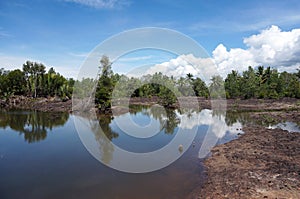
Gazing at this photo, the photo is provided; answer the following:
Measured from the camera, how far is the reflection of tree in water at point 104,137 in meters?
12.4

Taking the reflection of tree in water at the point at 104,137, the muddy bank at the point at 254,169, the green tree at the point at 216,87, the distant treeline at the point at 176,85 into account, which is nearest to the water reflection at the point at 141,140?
the reflection of tree in water at the point at 104,137

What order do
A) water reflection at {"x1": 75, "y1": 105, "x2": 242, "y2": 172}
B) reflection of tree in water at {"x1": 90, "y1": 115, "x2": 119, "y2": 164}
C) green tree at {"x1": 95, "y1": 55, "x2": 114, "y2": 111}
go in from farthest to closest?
green tree at {"x1": 95, "y1": 55, "x2": 114, "y2": 111}, reflection of tree in water at {"x1": 90, "y1": 115, "x2": 119, "y2": 164}, water reflection at {"x1": 75, "y1": 105, "x2": 242, "y2": 172}

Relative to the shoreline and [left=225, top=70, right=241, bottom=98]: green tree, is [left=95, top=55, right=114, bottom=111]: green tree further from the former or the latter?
[left=225, top=70, right=241, bottom=98]: green tree

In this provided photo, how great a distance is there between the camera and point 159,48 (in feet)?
42.4

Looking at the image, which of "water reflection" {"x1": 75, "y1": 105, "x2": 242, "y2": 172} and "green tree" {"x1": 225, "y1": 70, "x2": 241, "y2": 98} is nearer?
"water reflection" {"x1": 75, "y1": 105, "x2": 242, "y2": 172}

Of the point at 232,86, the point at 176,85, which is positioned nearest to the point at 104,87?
the point at 176,85

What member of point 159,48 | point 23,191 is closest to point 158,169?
point 23,191

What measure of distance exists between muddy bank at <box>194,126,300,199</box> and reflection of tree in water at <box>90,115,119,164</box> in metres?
5.47

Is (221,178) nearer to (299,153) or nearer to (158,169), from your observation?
(158,169)

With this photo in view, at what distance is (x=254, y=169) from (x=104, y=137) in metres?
10.8

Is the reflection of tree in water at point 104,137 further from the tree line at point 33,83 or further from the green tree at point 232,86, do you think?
the green tree at point 232,86

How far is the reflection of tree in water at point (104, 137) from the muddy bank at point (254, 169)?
5.47 metres

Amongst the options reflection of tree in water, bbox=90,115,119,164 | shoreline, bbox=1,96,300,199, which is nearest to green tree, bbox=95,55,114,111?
reflection of tree in water, bbox=90,115,119,164

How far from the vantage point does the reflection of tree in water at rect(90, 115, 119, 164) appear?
12.4m
